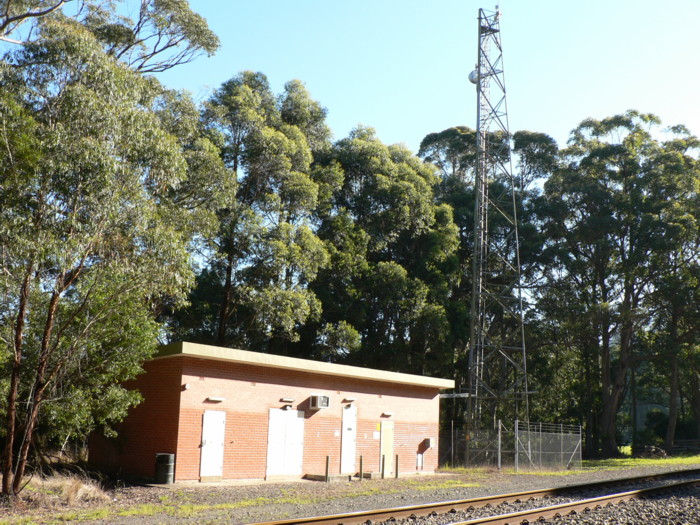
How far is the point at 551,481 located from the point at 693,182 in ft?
93.5

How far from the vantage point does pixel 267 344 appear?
32688 millimetres

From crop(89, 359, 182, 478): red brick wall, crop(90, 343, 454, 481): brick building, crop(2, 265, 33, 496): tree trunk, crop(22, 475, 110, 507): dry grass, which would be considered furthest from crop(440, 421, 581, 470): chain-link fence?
crop(2, 265, 33, 496): tree trunk

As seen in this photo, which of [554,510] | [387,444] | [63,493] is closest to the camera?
[554,510]

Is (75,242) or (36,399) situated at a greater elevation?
(75,242)

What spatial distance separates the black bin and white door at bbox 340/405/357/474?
6.38 metres

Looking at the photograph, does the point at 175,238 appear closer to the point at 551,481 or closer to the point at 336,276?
the point at 551,481

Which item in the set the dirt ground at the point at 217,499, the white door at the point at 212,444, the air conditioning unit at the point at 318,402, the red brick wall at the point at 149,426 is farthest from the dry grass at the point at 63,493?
the air conditioning unit at the point at 318,402

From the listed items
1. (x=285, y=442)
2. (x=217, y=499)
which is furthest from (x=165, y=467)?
(x=285, y=442)

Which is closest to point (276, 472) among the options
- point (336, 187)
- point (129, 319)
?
point (129, 319)

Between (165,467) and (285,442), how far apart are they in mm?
3997

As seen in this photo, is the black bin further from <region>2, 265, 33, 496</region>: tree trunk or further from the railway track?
the railway track

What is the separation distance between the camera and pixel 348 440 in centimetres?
2248

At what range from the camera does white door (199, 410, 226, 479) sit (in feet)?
60.1

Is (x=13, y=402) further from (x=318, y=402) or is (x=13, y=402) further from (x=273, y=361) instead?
(x=318, y=402)
